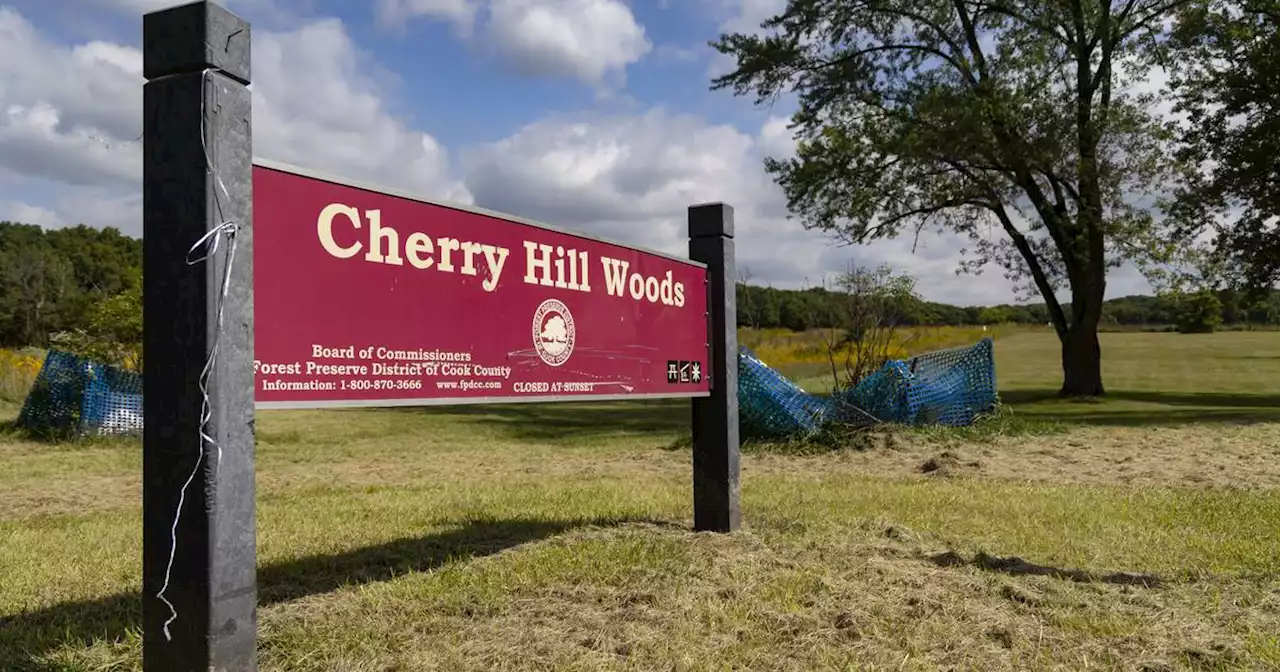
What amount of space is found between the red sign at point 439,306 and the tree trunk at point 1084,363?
18995 millimetres

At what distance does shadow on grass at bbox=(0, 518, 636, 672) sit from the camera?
433 centimetres

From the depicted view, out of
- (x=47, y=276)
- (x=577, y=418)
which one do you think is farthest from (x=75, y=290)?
(x=577, y=418)

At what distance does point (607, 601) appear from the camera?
4738mm

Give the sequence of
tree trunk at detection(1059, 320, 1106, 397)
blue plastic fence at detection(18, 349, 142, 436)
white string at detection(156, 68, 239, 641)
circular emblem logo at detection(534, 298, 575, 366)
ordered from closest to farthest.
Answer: white string at detection(156, 68, 239, 641) < circular emblem logo at detection(534, 298, 575, 366) < blue plastic fence at detection(18, 349, 142, 436) < tree trunk at detection(1059, 320, 1106, 397)

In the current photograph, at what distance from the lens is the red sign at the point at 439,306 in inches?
149

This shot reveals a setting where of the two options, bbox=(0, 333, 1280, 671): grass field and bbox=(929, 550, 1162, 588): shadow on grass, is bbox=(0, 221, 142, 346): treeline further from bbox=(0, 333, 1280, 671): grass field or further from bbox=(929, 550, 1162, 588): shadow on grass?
bbox=(929, 550, 1162, 588): shadow on grass

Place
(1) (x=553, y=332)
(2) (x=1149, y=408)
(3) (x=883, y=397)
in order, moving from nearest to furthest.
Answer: (1) (x=553, y=332), (3) (x=883, y=397), (2) (x=1149, y=408)

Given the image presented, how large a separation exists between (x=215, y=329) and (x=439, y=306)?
4.71 ft

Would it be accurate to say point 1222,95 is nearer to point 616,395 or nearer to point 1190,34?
point 1190,34

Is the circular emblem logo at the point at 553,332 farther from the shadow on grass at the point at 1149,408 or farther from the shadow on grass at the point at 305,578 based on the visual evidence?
Result: the shadow on grass at the point at 1149,408

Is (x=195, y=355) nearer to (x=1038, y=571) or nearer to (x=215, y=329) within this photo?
(x=215, y=329)

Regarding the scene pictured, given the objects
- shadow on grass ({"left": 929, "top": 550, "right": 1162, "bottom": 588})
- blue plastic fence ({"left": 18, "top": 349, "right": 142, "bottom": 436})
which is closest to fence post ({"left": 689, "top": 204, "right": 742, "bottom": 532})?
shadow on grass ({"left": 929, "top": 550, "right": 1162, "bottom": 588})

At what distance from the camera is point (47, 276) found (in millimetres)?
58594

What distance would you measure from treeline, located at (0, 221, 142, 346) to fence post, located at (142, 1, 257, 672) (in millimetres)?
48353
